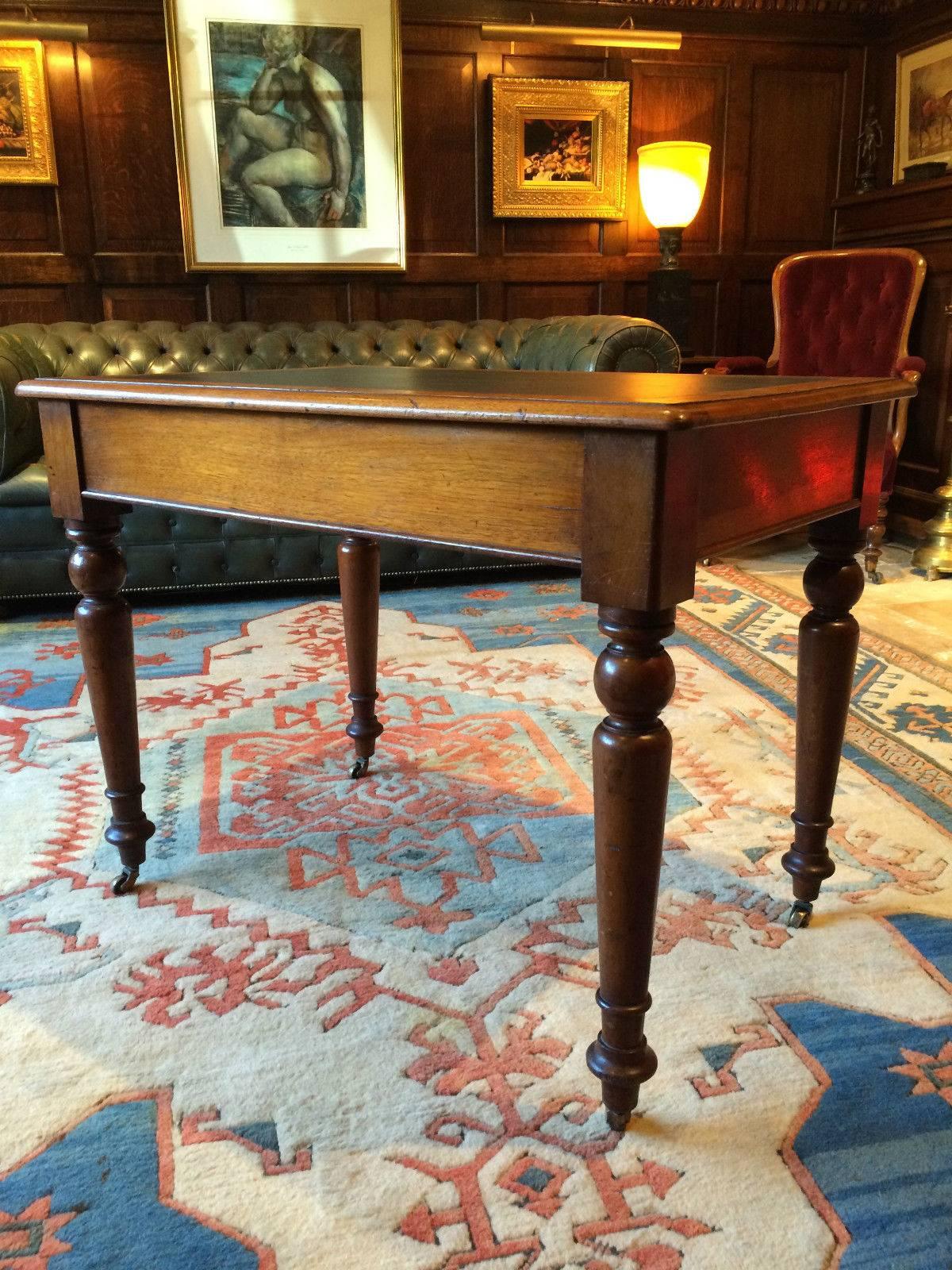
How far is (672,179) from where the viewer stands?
4.65 m

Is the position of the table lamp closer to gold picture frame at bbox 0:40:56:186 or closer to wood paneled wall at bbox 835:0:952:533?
wood paneled wall at bbox 835:0:952:533

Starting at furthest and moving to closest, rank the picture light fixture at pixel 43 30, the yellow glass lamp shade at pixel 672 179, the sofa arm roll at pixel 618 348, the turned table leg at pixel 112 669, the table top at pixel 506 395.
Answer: the yellow glass lamp shade at pixel 672 179, the picture light fixture at pixel 43 30, the sofa arm roll at pixel 618 348, the turned table leg at pixel 112 669, the table top at pixel 506 395

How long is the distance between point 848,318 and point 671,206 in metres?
0.98

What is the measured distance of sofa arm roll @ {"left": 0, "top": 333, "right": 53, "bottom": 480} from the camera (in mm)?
3441

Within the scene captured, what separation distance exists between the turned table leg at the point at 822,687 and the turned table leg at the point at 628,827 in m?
0.54

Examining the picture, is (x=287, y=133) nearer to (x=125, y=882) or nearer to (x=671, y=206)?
(x=671, y=206)

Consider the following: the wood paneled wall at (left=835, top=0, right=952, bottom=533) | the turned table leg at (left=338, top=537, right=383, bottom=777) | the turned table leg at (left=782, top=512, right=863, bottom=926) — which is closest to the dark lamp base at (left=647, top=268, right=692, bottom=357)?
the wood paneled wall at (left=835, top=0, right=952, bottom=533)

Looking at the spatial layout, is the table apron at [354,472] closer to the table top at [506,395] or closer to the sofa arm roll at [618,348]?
the table top at [506,395]

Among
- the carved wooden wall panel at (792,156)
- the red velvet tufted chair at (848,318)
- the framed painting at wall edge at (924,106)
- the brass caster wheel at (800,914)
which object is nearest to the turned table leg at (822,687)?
the brass caster wheel at (800,914)

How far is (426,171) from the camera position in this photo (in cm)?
488

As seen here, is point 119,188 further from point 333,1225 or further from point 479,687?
point 333,1225

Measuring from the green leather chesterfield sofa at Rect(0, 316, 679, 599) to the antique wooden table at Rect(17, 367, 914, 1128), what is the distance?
188 cm

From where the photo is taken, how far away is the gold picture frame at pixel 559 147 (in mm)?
4867

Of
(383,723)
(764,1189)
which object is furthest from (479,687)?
(764,1189)
